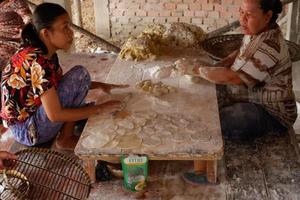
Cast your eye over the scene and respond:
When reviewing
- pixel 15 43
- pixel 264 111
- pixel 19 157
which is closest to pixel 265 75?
pixel 264 111

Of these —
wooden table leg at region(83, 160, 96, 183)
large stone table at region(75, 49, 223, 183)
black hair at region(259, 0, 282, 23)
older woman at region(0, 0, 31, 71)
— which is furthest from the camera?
older woman at region(0, 0, 31, 71)

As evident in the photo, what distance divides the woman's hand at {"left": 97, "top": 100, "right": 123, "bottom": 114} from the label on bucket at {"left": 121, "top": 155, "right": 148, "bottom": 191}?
0.42 meters

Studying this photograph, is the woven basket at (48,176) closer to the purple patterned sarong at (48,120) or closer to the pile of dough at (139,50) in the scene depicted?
the purple patterned sarong at (48,120)

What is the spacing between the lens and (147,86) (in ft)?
9.32

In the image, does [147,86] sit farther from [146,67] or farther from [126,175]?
[126,175]

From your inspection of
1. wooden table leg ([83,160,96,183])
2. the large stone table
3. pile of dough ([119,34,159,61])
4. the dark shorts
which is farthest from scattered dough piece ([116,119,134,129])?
pile of dough ([119,34,159,61])

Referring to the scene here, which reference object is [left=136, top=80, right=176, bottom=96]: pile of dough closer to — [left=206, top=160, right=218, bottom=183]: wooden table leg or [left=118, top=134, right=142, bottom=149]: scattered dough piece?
[left=118, top=134, right=142, bottom=149]: scattered dough piece

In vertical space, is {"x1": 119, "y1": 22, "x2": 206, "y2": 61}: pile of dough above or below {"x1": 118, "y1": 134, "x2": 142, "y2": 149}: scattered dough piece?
above

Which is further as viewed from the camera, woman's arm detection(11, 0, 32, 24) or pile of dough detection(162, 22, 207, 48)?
woman's arm detection(11, 0, 32, 24)

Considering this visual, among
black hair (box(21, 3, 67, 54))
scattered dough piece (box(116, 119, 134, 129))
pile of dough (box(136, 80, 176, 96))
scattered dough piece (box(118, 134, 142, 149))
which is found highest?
black hair (box(21, 3, 67, 54))

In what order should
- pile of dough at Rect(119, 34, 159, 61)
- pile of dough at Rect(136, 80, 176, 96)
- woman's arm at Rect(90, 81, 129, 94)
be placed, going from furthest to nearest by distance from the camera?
pile of dough at Rect(119, 34, 159, 61)
woman's arm at Rect(90, 81, 129, 94)
pile of dough at Rect(136, 80, 176, 96)

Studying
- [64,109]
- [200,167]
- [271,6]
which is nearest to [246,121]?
[200,167]

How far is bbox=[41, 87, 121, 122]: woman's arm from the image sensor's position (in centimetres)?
246

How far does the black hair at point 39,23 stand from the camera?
2.46 m
